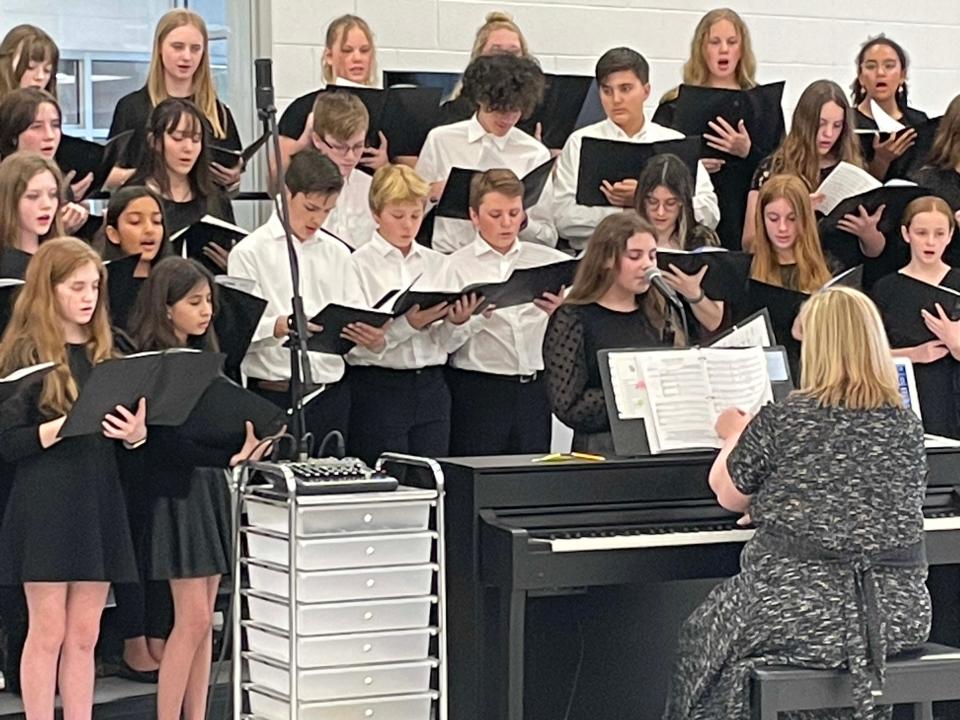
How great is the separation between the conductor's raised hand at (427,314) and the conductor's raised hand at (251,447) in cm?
71

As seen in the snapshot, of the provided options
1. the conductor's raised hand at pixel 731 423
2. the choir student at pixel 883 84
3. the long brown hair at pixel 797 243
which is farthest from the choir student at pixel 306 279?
the choir student at pixel 883 84

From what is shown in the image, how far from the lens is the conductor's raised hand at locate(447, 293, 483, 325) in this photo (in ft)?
14.6

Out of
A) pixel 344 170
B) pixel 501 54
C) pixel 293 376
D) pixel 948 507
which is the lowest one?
pixel 948 507

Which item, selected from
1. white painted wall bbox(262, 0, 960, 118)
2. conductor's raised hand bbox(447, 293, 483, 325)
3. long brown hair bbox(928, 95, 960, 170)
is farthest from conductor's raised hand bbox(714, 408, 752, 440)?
white painted wall bbox(262, 0, 960, 118)

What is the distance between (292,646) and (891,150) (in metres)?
2.72

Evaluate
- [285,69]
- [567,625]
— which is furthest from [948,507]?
[285,69]

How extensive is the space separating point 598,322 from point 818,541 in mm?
970

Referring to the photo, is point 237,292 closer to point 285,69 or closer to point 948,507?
point 948,507

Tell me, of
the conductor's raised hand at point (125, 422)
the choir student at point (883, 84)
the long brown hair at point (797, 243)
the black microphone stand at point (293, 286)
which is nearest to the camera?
the black microphone stand at point (293, 286)

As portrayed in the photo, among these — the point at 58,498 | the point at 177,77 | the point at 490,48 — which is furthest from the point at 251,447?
the point at 490,48

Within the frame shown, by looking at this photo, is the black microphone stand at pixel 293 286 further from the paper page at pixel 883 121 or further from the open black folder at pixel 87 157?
the paper page at pixel 883 121

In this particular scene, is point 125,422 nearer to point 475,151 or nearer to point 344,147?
point 344,147

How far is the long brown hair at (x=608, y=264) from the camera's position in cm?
427

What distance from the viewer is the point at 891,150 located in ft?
17.6
